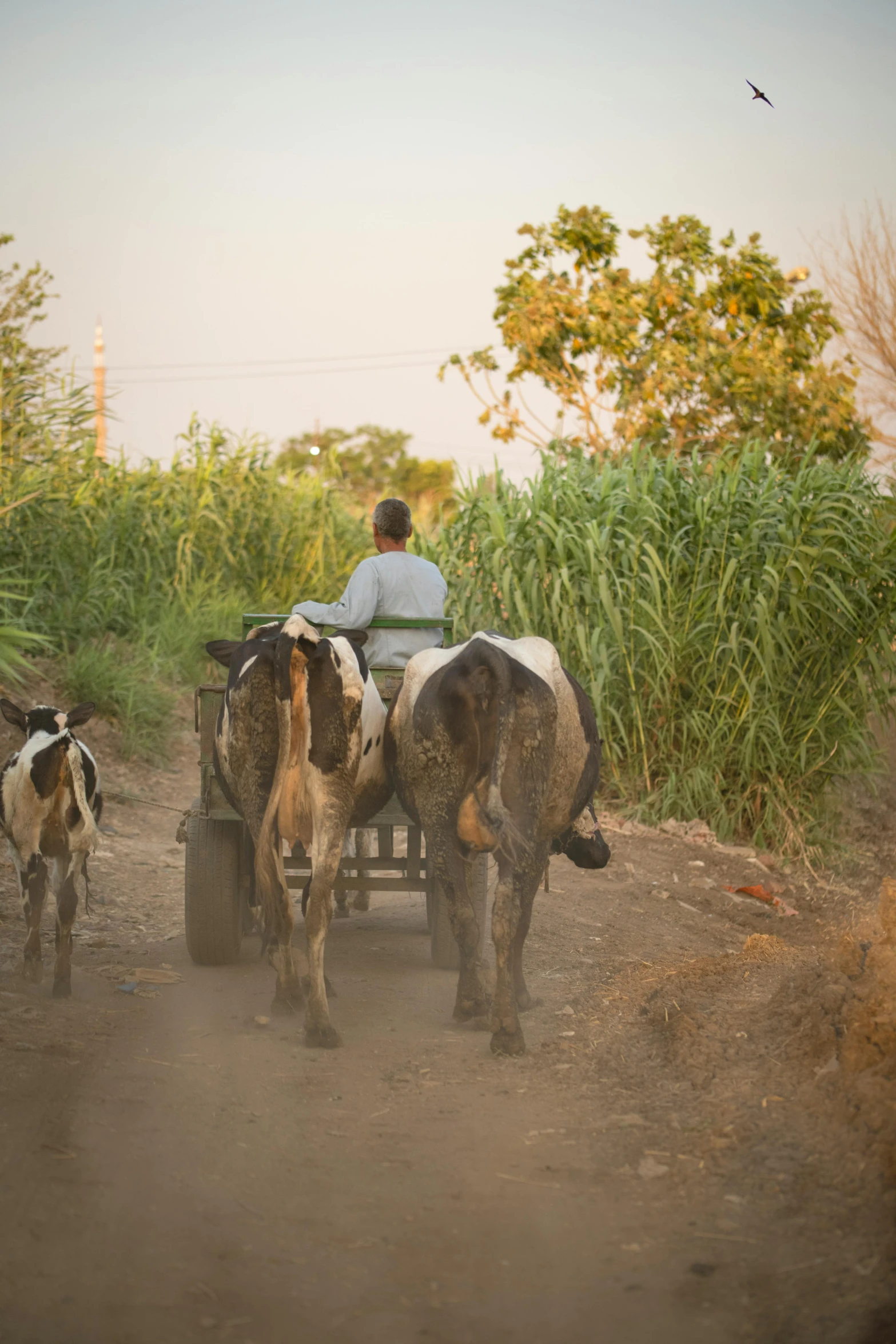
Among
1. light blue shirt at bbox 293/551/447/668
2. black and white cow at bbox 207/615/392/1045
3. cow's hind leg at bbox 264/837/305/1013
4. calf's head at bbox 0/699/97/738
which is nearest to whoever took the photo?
black and white cow at bbox 207/615/392/1045

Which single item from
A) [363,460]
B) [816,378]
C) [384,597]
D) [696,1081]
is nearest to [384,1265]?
[696,1081]

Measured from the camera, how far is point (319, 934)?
13.9 feet

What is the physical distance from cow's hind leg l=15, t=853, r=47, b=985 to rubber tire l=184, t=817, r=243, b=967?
0.61 metres

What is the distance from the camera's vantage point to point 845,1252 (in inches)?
103

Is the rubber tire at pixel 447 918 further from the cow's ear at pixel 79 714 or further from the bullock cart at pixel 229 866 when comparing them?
the cow's ear at pixel 79 714

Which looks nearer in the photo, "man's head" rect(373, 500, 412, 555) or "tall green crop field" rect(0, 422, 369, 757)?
"man's head" rect(373, 500, 412, 555)

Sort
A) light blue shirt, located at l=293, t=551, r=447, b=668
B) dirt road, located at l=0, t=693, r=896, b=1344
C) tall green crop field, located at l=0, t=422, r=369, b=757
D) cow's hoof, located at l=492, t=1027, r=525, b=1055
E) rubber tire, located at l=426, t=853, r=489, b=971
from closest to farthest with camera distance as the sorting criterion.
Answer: dirt road, located at l=0, t=693, r=896, b=1344
cow's hoof, located at l=492, t=1027, r=525, b=1055
rubber tire, located at l=426, t=853, r=489, b=971
light blue shirt, located at l=293, t=551, r=447, b=668
tall green crop field, located at l=0, t=422, r=369, b=757

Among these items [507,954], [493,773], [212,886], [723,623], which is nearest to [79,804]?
[212,886]

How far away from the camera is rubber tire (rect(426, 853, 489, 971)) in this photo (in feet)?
16.5

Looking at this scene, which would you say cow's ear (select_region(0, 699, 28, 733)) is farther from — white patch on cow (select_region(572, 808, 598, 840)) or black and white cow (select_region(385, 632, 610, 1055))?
white patch on cow (select_region(572, 808, 598, 840))

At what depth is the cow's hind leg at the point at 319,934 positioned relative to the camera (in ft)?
13.5

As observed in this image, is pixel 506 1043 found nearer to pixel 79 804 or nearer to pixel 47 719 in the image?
pixel 79 804

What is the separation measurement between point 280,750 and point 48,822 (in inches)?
44.6

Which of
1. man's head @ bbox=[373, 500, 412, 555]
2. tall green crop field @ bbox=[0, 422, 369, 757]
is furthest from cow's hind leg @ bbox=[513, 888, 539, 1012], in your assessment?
tall green crop field @ bbox=[0, 422, 369, 757]
